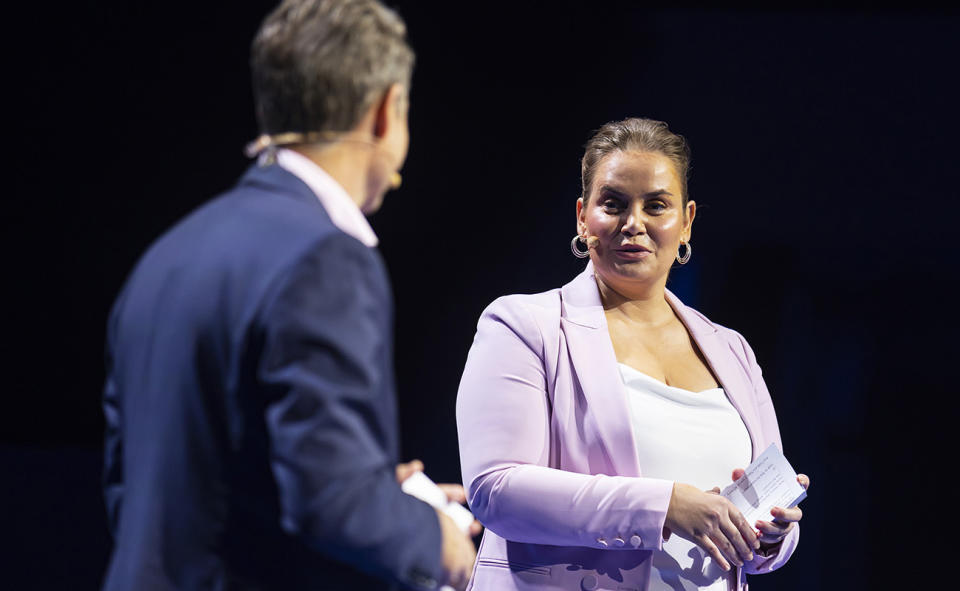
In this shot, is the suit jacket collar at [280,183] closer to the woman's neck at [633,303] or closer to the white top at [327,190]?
the white top at [327,190]

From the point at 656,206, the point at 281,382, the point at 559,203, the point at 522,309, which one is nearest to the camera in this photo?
the point at 281,382

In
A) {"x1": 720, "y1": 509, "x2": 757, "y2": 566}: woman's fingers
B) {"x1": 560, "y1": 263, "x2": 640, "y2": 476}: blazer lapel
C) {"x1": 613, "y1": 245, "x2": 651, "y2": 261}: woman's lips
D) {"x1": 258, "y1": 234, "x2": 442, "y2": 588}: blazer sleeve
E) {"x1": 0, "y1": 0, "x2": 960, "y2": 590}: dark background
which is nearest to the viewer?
{"x1": 258, "y1": 234, "x2": 442, "y2": 588}: blazer sleeve

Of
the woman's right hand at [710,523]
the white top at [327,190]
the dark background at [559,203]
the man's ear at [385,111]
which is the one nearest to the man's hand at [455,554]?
the white top at [327,190]

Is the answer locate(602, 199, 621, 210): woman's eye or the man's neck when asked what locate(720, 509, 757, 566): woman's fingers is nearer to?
locate(602, 199, 621, 210): woman's eye

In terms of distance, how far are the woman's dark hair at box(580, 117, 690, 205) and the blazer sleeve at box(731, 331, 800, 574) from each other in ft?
1.31

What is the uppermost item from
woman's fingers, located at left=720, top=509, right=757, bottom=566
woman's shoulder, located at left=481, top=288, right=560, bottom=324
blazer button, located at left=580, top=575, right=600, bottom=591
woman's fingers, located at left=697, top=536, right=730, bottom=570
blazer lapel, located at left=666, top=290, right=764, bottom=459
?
woman's shoulder, located at left=481, top=288, right=560, bottom=324

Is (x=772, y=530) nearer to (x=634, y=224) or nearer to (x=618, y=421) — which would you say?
(x=618, y=421)

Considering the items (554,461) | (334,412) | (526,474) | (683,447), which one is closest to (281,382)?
(334,412)

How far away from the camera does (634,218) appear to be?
6.52ft

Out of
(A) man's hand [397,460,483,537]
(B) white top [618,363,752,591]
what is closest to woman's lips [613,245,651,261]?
(B) white top [618,363,752,591]

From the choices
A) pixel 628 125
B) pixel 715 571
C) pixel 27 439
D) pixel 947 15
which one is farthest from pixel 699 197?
pixel 27 439

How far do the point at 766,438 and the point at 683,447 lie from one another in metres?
0.26

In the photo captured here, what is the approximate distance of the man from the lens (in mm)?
981

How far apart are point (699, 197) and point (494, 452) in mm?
1750
